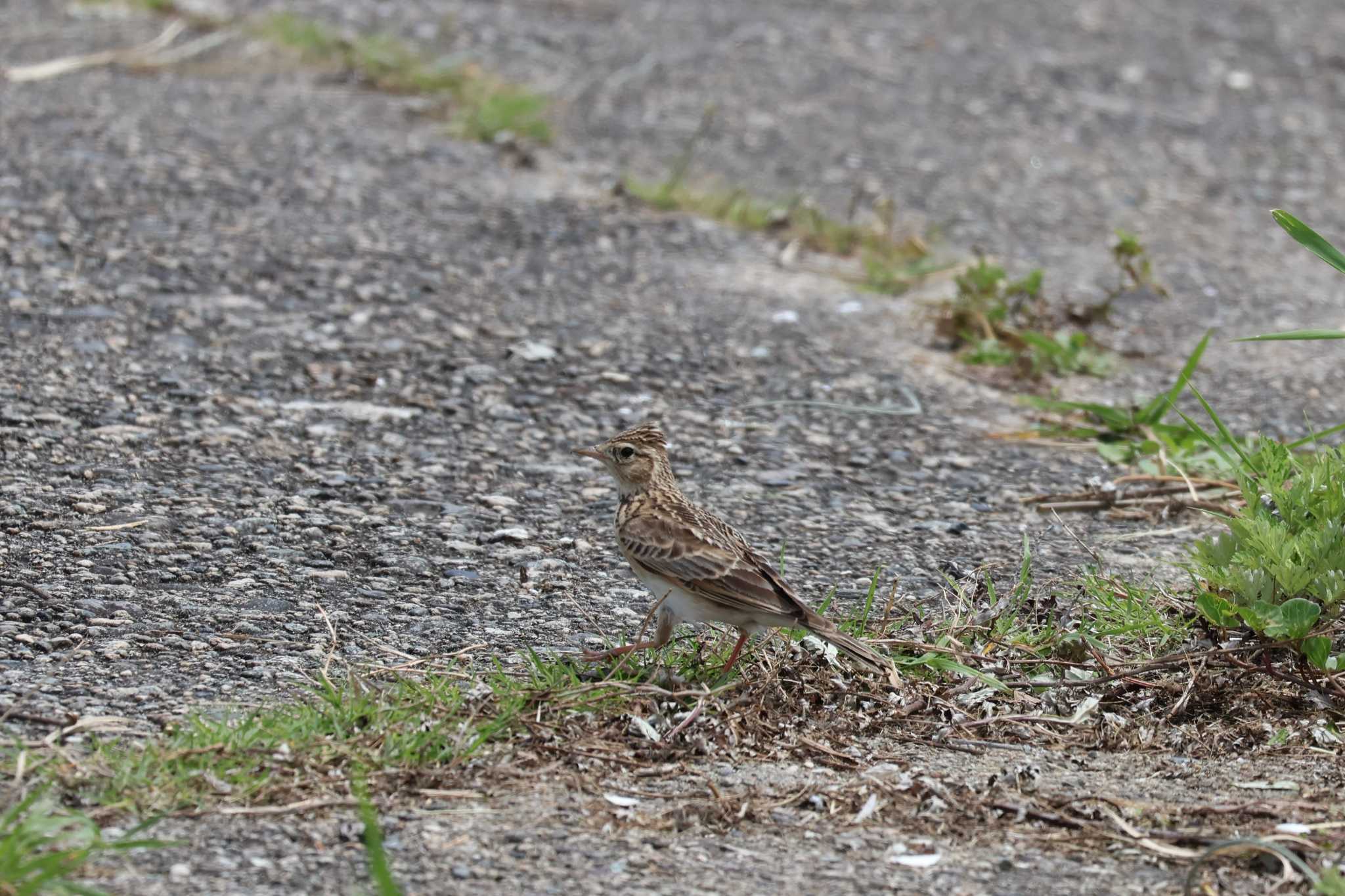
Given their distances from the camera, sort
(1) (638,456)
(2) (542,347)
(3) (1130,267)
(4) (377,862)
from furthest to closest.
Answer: (3) (1130,267)
(2) (542,347)
(1) (638,456)
(4) (377,862)

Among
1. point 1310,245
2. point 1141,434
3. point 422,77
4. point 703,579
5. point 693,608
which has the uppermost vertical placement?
point 1310,245

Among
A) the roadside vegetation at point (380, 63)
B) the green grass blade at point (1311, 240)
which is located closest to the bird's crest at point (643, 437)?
the green grass blade at point (1311, 240)

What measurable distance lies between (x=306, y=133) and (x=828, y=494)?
4.63 m

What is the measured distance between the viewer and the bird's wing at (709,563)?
412 centimetres

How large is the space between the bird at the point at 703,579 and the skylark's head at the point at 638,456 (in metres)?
0.06

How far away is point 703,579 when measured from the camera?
4.18m

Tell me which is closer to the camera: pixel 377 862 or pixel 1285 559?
pixel 377 862

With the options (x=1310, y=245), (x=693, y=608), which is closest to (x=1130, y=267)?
(x=1310, y=245)

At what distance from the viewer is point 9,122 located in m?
8.48

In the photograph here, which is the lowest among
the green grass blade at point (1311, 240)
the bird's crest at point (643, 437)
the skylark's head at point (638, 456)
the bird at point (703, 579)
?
the bird at point (703, 579)

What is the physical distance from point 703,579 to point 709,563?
6cm

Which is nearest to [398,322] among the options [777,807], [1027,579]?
[1027,579]

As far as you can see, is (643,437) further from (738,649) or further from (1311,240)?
(1311,240)

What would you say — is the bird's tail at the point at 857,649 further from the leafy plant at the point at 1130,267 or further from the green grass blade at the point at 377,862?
the leafy plant at the point at 1130,267
